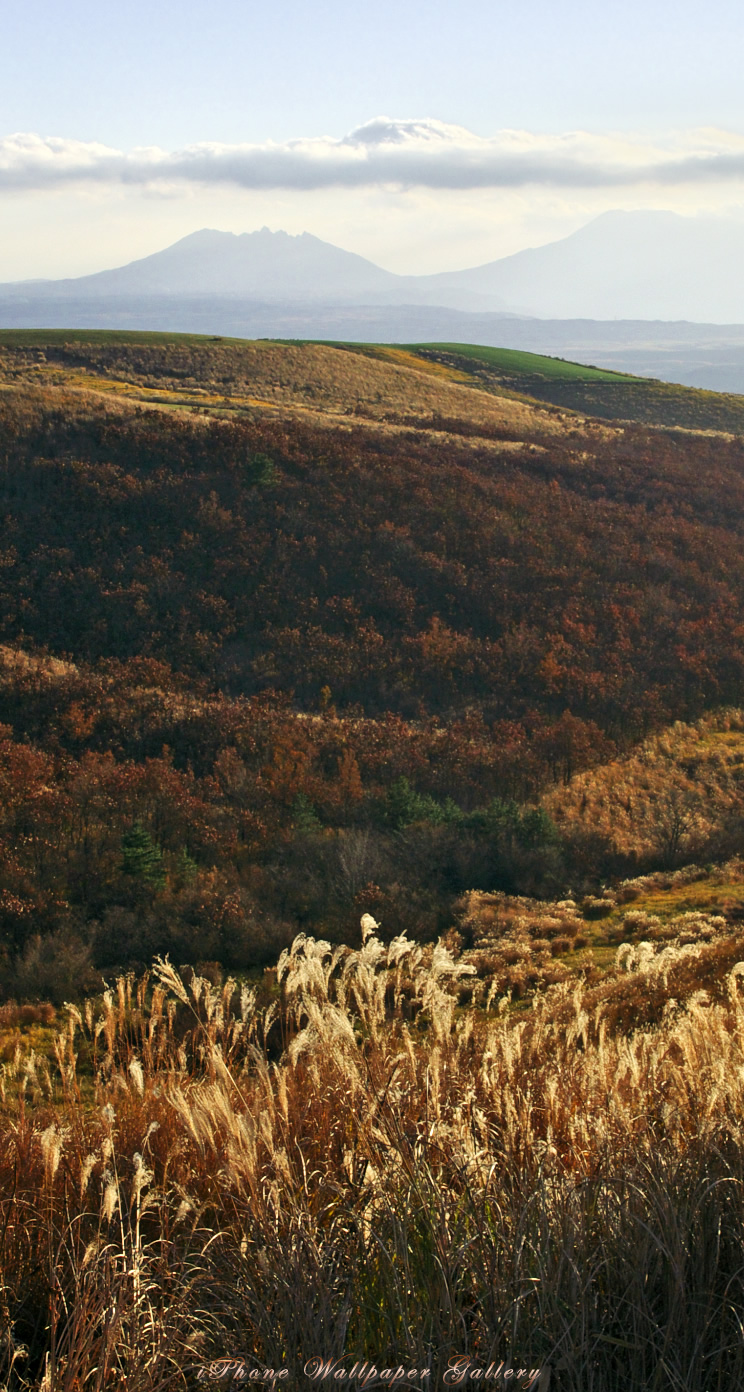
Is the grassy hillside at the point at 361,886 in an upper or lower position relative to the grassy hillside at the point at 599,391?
lower

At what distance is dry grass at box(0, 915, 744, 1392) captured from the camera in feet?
8.45

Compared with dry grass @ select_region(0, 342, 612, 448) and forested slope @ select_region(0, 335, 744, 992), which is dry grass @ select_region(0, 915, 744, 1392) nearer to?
forested slope @ select_region(0, 335, 744, 992)

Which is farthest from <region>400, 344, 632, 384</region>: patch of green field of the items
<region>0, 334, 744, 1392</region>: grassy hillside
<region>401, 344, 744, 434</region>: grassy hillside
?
<region>0, 334, 744, 1392</region>: grassy hillside

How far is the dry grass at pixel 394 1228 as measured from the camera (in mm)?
2574

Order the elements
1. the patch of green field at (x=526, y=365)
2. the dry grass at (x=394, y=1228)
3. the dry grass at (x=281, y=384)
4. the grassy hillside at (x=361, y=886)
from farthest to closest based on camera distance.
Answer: the patch of green field at (x=526, y=365) < the dry grass at (x=281, y=384) < the grassy hillside at (x=361, y=886) < the dry grass at (x=394, y=1228)

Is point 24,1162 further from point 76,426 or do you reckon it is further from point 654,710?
point 76,426

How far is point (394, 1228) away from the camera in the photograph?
9.39 feet

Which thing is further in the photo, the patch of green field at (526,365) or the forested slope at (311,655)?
the patch of green field at (526,365)

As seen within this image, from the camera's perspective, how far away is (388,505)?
23.2 m

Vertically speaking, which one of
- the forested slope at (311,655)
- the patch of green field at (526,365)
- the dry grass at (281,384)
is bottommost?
the forested slope at (311,655)

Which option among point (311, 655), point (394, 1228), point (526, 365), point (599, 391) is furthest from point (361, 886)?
point (526, 365)

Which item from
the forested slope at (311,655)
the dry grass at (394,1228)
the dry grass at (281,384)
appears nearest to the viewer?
the dry grass at (394,1228)

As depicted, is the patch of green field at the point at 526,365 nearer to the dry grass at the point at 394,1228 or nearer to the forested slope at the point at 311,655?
the forested slope at the point at 311,655

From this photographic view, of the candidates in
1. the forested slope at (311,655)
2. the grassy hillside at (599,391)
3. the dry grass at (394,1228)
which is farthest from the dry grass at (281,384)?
the dry grass at (394,1228)
